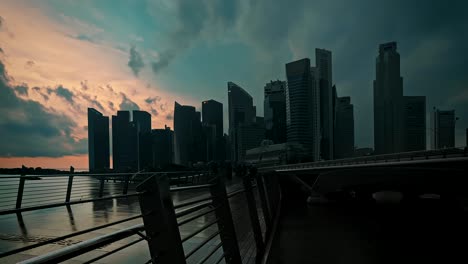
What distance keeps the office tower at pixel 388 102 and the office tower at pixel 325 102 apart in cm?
3316

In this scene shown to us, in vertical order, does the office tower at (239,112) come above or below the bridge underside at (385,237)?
above

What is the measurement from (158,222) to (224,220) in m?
1.57

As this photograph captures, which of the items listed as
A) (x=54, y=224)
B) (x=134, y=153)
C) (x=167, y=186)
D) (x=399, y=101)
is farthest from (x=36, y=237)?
(x=399, y=101)

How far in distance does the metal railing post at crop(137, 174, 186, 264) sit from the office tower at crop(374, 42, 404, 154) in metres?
105

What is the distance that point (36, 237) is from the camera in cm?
556

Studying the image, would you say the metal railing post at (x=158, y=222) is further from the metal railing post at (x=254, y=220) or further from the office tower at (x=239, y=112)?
the office tower at (x=239, y=112)

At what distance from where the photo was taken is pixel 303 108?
437 ft

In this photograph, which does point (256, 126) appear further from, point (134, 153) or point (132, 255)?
point (132, 255)

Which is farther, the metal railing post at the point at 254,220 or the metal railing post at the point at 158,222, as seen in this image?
the metal railing post at the point at 254,220

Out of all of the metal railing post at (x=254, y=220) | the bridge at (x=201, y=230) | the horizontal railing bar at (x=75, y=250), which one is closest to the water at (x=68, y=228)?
A: the bridge at (x=201, y=230)

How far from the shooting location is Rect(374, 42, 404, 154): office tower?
97.9 meters

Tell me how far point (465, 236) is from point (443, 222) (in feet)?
8.82

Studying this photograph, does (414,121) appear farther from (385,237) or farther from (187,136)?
(385,237)

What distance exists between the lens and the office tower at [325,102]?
13774 centimetres
